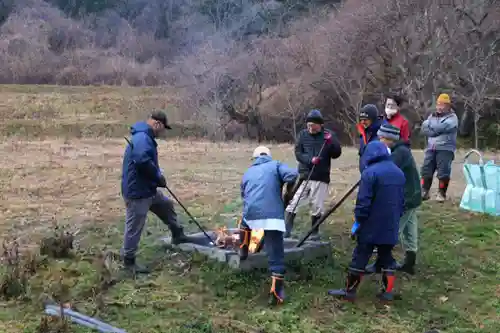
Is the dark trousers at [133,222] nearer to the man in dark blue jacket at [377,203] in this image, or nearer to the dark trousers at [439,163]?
the man in dark blue jacket at [377,203]

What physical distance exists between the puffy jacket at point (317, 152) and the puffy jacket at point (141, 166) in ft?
6.28

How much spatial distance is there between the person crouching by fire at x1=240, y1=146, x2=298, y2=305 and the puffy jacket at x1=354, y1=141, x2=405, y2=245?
0.70 m

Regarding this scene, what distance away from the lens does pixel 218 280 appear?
670cm

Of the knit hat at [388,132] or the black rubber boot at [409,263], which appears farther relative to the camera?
the black rubber boot at [409,263]

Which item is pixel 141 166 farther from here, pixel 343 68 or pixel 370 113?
pixel 343 68

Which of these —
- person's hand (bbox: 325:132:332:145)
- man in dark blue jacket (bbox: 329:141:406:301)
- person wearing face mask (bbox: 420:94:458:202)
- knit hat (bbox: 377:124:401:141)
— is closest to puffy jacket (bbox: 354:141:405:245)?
man in dark blue jacket (bbox: 329:141:406:301)

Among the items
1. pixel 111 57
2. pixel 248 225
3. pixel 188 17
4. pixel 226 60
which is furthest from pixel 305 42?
pixel 248 225

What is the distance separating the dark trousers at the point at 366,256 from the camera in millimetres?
6316

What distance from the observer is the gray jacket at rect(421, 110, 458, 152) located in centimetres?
909

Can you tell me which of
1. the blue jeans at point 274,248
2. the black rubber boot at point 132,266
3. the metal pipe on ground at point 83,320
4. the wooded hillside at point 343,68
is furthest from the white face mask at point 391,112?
the wooded hillside at point 343,68

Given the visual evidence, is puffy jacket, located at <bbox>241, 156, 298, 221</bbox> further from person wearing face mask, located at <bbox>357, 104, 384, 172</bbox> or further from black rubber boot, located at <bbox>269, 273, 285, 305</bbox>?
person wearing face mask, located at <bbox>357, 104, 384, 172</bbox>

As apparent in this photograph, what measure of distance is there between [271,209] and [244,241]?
26.6 inches

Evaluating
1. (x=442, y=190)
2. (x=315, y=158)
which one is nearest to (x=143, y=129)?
(x=315, y=158)

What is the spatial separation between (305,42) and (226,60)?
14.7ft
